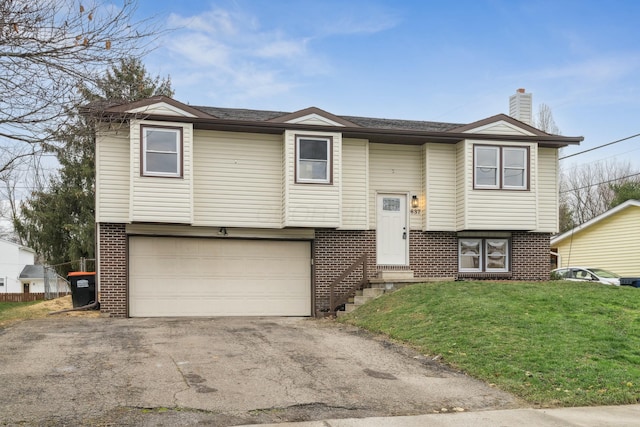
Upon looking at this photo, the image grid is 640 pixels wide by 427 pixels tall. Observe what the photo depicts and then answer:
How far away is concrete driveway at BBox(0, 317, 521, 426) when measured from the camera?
629 centimetres

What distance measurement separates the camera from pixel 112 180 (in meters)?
14.8

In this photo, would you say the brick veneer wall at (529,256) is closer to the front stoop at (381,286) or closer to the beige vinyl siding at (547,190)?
the beige vinyl siding at (547,190)

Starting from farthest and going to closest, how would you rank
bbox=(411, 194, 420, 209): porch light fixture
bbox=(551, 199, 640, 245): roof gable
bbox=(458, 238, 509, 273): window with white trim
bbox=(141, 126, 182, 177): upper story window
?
bbox=(551, 199, 640, 245): roof gable < bbox=(458, 238, 509, 273): window with white trim < bbox=(411, 194, 420, 209): porch light fixture < bbox=(141, 126, 182, 177): upper story window

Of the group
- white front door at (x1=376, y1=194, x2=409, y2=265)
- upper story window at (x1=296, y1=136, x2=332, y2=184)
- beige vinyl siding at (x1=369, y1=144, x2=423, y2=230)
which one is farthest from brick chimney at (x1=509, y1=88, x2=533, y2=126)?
upper story window at (x1=296, y1=136, x2=332, y2=184)

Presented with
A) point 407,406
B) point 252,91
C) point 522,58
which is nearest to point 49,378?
point 407,406

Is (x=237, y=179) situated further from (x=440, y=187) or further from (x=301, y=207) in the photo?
(x=440, y=187)

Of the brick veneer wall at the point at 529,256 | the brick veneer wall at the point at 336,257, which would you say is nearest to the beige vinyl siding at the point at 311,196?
the brick veneer wall at the point at 336,257

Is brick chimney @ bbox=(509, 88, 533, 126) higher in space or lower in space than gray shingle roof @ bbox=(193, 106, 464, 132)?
higher

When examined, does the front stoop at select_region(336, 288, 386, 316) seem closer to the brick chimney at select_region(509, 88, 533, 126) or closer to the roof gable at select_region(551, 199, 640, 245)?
the brick chimney at select_region(509, 88, 533, 126)

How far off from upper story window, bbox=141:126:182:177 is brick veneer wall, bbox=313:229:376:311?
4166mm

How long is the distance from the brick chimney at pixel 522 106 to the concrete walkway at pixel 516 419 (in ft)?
43.2

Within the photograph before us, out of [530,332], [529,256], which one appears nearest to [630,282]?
[529,256]

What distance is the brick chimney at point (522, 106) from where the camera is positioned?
61.2 feet

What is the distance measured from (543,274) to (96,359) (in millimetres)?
13192
